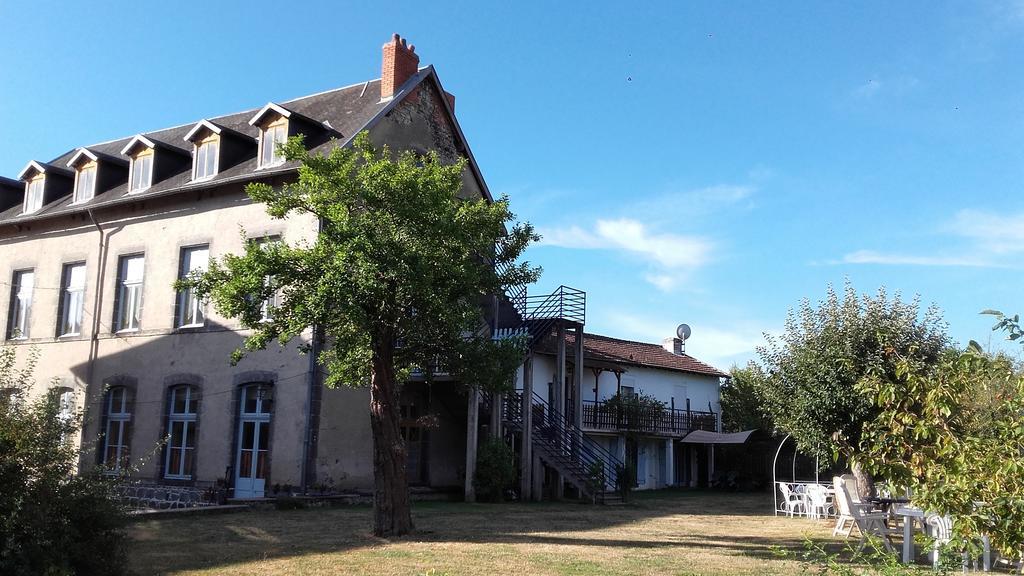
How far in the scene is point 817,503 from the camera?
17.7 metres

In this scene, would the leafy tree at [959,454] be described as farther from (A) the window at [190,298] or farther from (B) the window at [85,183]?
(B) the window at [85,183]

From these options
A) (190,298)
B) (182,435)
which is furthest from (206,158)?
(182,435)

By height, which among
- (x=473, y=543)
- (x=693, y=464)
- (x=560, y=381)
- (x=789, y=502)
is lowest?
(x=473, y=543)

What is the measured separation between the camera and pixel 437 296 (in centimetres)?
1198

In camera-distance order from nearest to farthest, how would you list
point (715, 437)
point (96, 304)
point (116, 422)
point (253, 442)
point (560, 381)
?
point (253, 442)
point (116, 422)
point (96, 304)
point (560, 381)
point (715, 437)

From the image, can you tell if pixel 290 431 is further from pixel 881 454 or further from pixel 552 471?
pixel 881 454

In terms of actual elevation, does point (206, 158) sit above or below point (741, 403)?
above

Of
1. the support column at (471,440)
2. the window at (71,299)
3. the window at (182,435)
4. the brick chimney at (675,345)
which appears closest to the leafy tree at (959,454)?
the support column at (471,440)

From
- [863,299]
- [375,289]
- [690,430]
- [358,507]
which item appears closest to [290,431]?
[358,507]

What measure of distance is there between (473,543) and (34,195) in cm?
1943

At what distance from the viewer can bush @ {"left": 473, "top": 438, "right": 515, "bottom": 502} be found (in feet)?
65.7

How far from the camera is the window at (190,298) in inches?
814

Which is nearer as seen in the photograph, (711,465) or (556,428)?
(556,428)

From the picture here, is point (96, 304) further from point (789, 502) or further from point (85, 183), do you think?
point (789, 502)
